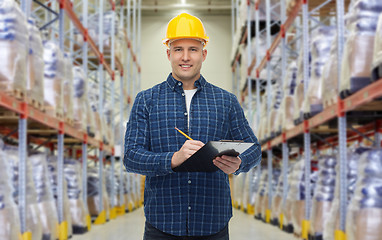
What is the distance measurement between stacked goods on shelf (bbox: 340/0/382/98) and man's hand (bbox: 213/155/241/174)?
311 cm

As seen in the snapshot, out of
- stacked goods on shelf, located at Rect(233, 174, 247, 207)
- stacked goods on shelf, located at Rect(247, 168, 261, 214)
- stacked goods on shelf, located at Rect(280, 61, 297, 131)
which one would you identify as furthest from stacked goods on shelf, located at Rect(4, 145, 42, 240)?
stacked goods on shelf, located at Rect(233, 174, 247, 207)

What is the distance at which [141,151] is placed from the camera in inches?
75.7

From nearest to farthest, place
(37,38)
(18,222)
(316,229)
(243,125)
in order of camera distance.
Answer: (243,125) < (18,222) < (37,38) < (316,229)

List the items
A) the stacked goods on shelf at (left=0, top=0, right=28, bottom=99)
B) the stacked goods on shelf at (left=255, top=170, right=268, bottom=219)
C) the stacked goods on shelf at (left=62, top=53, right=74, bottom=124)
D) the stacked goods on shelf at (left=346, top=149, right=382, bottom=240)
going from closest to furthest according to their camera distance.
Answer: the stacked goods on shelf at (left=346, top=149, right=382, bottom=240) < the stacked goods on shelf at (left=0, top=0, right=28, bottom=99) < the stacked goods on shelf at (left=62, top=53, right=74, bottom=124) < the stacked goods on shelf at (left=255, top=170, right=268, bottom=219)

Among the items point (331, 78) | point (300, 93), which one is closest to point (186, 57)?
point (331, 78)

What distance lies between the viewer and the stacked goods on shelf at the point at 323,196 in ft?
20.1

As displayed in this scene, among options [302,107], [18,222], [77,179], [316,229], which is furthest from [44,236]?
[302,107]

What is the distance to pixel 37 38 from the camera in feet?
19.0

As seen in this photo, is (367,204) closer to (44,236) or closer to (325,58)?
(325,58)

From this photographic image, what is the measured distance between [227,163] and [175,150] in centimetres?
26

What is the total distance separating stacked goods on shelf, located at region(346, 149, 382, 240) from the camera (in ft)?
13.9

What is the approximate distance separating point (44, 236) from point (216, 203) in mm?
4795

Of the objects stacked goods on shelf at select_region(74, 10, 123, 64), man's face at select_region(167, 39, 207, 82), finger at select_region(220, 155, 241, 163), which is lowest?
finger at select_region(220, 155, 241, 163)

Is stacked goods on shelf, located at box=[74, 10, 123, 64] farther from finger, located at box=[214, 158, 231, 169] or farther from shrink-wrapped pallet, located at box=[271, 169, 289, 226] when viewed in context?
finger, located at box=[214, 158, 231, 169]
